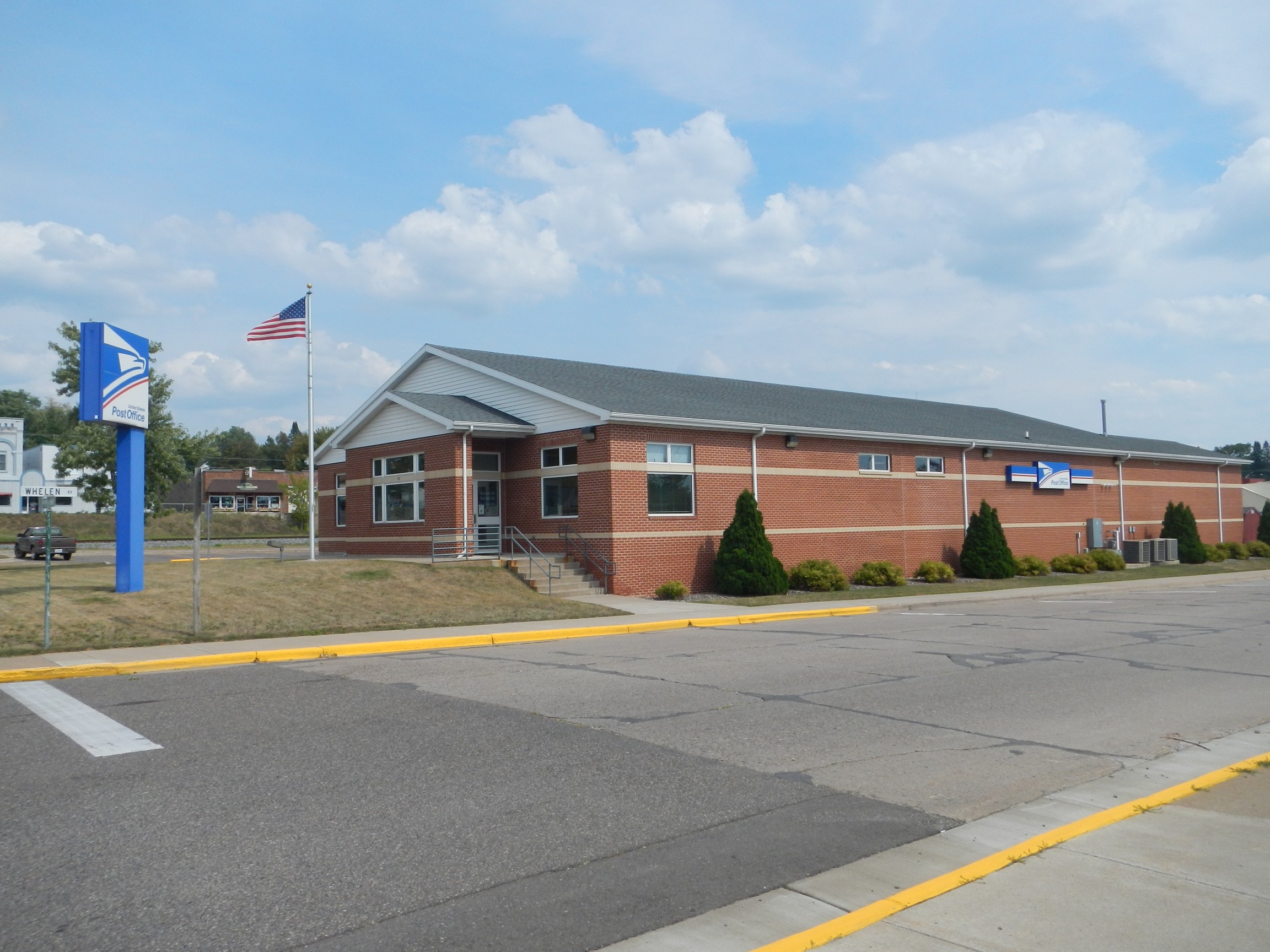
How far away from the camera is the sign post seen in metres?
17.9

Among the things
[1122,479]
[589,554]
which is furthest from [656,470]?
[1122,479]

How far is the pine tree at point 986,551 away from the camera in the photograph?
31422 mm

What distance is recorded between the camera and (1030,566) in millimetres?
33062

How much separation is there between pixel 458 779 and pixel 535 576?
17.1 meters

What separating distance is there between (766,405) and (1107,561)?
1444cm

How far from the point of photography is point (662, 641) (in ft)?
52.9

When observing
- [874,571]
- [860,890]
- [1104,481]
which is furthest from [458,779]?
[1104,481]

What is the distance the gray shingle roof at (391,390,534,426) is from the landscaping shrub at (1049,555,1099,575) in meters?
19.5

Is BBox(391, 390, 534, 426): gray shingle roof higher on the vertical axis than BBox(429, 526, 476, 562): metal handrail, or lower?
higher

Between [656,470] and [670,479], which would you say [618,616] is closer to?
[656,470]

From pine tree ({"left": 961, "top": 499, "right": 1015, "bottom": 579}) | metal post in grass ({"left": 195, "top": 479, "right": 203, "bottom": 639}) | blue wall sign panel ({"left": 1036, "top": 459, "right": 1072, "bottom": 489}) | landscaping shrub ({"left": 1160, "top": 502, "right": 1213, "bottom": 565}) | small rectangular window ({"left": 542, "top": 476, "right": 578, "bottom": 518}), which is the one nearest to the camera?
metal post in grass ({"left": 195, "top": 479, "right": 203, "bottom": 639})

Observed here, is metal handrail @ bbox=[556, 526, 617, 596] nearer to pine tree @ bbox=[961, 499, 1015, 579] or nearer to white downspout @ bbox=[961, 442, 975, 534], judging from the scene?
pine tree @ bbox=[961, 499, 1015, 579]

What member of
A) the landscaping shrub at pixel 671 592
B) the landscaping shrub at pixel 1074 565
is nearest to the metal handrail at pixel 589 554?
the landscaping shrub at pixel 671 592

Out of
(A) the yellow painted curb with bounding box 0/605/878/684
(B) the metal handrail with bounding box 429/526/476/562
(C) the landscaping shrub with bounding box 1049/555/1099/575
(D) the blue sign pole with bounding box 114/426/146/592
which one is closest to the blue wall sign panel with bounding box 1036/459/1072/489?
(C) the landscaping shrub with bounding box 1049/555/1099/575
